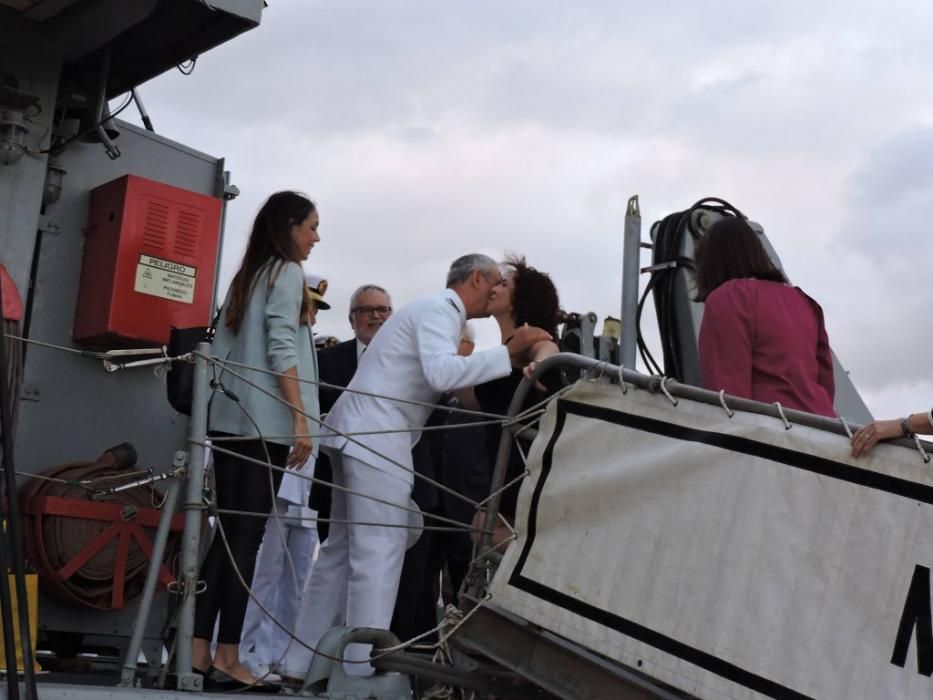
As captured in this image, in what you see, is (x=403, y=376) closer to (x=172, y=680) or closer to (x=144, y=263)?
(x=172, y=680)

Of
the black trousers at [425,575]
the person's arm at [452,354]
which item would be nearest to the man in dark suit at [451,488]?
the black trousers at [425,575]

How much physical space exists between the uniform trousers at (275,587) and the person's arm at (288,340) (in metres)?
1.10

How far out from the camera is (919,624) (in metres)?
2.70

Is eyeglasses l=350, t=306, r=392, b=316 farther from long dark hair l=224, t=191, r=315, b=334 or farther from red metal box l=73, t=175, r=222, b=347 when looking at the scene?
long dark hair l=224, t=191, r=315, b=334

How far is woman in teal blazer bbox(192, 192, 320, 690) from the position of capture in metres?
3.85

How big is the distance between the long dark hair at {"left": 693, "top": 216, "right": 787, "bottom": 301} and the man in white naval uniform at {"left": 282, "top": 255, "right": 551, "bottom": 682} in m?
0.57

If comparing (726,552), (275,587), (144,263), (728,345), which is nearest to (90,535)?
(275,587)

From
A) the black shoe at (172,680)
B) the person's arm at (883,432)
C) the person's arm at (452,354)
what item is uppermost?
the person's arm at (452,354)

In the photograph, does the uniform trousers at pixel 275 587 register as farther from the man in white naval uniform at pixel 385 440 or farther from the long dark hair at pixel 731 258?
the long dark hair at pixel 731 258

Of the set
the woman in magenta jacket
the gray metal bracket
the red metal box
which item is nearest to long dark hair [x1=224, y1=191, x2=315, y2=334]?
the red metal box

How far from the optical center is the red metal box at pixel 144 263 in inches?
212

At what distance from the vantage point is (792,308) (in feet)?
12.2

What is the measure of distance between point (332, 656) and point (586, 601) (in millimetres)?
799

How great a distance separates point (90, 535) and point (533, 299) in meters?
2.09
